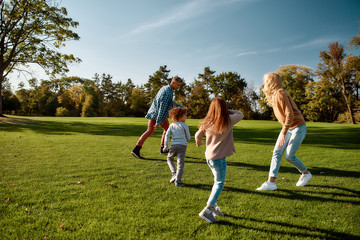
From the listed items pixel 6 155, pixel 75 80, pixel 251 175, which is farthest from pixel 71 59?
pixel 75 80

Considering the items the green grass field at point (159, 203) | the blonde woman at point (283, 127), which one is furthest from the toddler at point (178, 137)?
the blonde woman at point (283, 127)

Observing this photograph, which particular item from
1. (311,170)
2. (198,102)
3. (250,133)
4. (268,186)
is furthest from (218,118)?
(198,102)

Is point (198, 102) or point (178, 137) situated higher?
point (198, 102)

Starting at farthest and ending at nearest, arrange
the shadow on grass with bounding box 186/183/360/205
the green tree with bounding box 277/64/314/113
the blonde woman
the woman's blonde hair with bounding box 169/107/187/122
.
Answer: the green tree with bounding box 277/64/314/113, the woman's blonde hair with bounding box 169/107/187/122, the blonde woman, the shadow on grass with bounding box 186/183/360/205

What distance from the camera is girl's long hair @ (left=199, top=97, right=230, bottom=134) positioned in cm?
287

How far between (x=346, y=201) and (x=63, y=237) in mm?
4296

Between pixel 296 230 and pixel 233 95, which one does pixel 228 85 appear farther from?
pixel 296 230

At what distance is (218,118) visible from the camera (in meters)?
2.88

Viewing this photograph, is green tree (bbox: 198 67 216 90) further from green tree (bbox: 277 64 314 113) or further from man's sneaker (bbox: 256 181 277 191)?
man's sneaker (bbox: 256 181 277 191)

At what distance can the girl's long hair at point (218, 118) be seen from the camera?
2.87m

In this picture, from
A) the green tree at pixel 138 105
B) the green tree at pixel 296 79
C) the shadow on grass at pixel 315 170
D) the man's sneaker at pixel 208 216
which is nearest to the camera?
the man's sneaker at pixel 208 216

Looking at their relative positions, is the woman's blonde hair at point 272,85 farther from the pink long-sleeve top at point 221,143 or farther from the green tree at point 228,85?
the green tree at point 228,85

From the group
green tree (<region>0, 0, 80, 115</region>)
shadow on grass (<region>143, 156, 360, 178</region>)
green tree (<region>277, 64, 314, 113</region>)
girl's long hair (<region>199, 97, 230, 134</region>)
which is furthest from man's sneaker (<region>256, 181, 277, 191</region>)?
green tree (<region>277, 64, 314, 113</region>)

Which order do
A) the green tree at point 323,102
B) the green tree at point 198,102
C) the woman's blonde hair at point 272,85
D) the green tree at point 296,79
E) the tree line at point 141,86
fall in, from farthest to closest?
the green tree at point 198,102
the green tree at point 296,79
the green tree at point 323,102
the tree line at point 141,86
the woman's blonde hair at point 272,85
